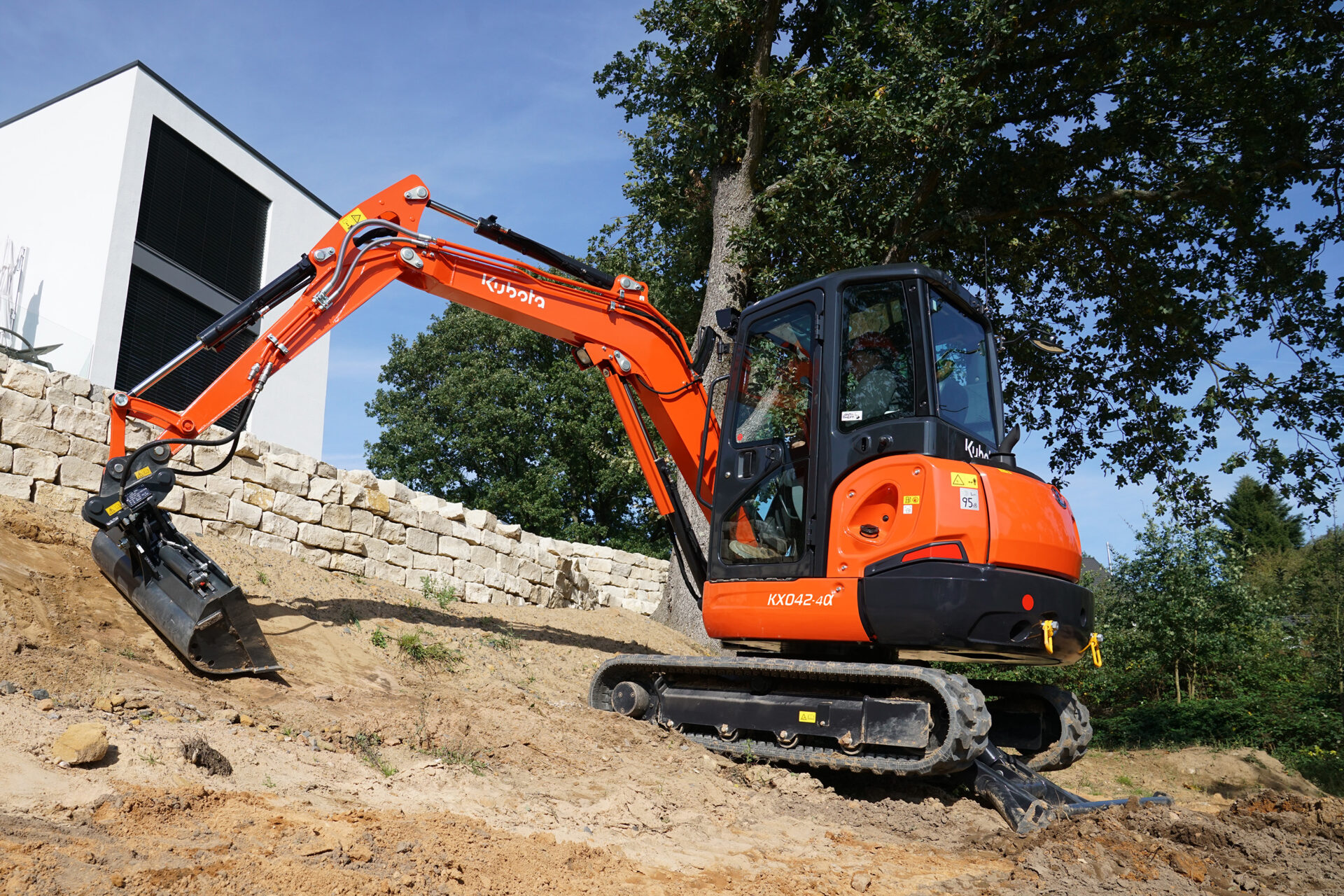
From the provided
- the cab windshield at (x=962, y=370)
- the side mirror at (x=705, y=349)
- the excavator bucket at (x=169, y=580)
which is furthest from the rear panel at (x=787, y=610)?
the excavator bucket at (x=169, y=580)

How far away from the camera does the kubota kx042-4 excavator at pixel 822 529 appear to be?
5.23m

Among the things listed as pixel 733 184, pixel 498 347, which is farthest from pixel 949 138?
pixel 498 347

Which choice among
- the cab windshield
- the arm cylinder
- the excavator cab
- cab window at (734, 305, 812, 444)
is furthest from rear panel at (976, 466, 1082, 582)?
the arm cylinder

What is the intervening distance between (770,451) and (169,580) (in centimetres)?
391

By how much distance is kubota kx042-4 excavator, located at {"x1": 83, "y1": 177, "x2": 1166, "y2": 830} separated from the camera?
523 centimetres

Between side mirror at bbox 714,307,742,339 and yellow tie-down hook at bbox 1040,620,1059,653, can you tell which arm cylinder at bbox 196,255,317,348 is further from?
yellow tie-down hook at bbox 1040,620,1059,653

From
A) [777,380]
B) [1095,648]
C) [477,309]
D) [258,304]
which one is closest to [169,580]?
[258,304]

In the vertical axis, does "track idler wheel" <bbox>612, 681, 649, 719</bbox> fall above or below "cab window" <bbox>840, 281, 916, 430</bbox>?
below

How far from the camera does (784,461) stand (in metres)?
6.05

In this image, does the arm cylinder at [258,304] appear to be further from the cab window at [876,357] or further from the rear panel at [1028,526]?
the rear panel at [1028,526]

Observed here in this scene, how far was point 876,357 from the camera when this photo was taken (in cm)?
585

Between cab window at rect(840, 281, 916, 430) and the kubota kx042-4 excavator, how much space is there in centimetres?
1

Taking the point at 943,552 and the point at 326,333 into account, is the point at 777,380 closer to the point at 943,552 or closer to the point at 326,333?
the point at 943,552

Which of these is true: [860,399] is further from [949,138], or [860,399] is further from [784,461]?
[949,138]
